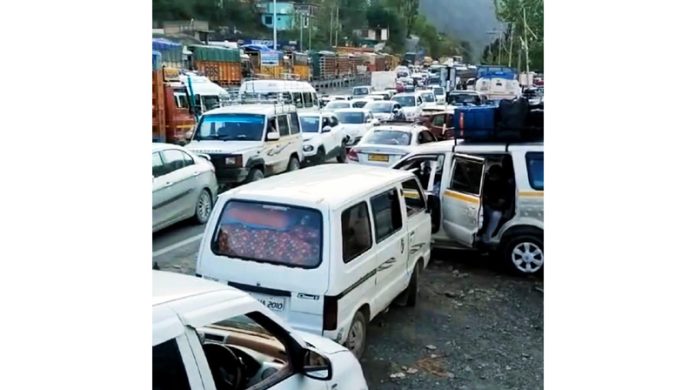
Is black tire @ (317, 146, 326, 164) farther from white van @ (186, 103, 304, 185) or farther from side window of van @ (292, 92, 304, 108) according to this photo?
side window of van @ (292, 92, 304, 108)

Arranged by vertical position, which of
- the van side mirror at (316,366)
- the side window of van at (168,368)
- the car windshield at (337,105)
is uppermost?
the car windshield at (337,105)

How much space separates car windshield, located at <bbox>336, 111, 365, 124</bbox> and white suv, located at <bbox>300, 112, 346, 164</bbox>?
122 centimetres

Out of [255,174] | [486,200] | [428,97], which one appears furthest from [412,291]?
[428,97]

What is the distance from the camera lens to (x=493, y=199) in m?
4.41

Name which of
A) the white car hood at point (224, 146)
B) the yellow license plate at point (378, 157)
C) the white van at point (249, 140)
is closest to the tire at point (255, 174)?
the white van at point (249, 140)

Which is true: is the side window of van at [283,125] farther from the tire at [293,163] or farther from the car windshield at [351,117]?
the car windshield at [351,117]

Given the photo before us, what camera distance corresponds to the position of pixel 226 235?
288 cm

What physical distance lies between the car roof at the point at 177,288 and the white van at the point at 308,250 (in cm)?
79

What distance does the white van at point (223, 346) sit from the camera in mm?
1657

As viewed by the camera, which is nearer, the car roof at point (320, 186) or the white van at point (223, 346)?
the white van at point (223, 346)
